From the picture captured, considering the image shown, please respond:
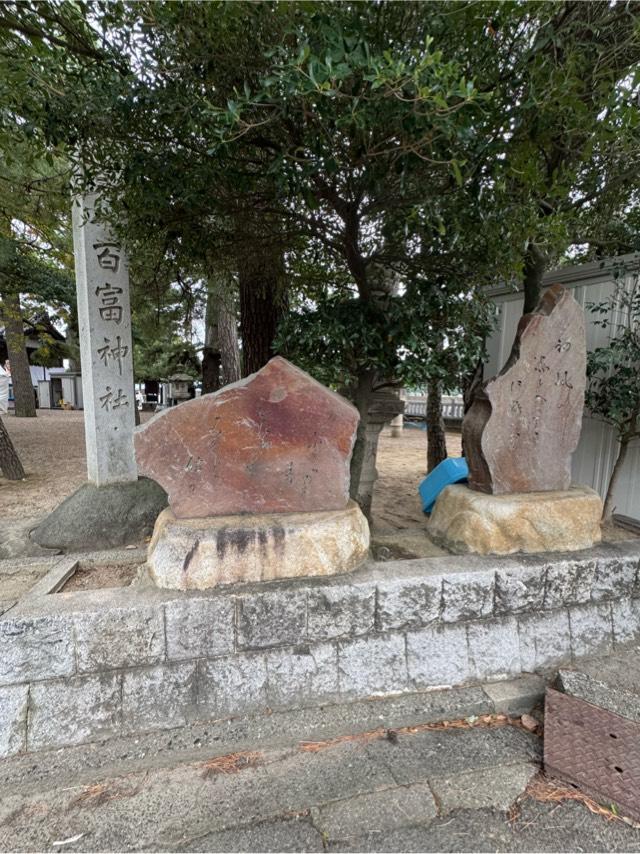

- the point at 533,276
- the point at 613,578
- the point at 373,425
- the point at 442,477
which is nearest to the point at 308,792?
the point at 613,578

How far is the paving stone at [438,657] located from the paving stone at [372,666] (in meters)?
0.07

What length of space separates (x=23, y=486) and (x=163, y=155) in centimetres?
505

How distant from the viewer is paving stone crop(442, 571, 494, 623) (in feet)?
7.92

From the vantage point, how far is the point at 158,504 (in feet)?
13.0

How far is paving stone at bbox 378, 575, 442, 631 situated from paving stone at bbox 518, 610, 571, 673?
590 mm

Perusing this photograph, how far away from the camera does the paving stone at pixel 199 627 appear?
2.13m

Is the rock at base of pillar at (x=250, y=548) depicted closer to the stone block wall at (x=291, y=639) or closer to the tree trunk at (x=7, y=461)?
the stone block wall at (x=291, y=639)

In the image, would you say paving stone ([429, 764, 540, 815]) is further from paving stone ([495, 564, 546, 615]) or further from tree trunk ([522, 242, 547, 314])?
tree trunk ([522, 242, 547, 314])

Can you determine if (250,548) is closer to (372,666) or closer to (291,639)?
(291,639)

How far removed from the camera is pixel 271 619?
7.27ft

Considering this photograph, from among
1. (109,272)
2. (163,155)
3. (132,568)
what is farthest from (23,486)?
(163,155)

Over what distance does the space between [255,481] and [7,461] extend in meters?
5.24

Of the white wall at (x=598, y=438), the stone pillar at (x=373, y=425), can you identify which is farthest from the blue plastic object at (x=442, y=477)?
the white wall at (x=598, y=438)

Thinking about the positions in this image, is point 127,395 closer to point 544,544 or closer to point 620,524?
point 544,544
